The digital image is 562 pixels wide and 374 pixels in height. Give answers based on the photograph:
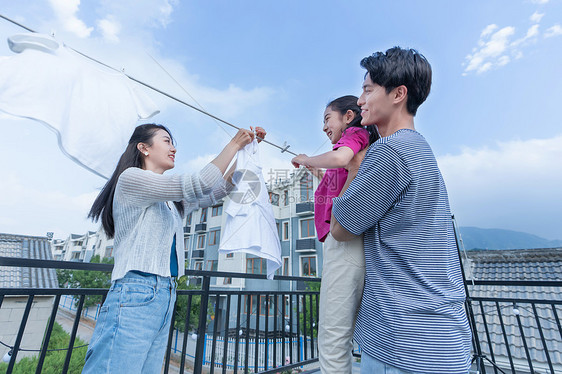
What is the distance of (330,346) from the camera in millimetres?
980

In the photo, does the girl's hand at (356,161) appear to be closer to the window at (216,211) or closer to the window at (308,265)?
the window at (308,265)

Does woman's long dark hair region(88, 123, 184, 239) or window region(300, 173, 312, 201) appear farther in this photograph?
window region(300, 173, 312, 201)

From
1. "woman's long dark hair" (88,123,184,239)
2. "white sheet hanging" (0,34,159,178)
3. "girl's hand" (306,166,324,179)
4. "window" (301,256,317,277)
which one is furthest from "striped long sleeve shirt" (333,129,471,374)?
"window" (301,256,317,277)

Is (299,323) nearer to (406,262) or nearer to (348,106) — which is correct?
(348,106)

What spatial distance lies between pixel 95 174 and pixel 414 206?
1448 millimetres

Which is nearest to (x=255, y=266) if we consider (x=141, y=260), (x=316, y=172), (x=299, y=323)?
(x=299, y=323)

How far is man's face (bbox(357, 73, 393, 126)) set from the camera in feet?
3.05

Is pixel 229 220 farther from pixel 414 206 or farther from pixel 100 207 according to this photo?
pixel 414 206

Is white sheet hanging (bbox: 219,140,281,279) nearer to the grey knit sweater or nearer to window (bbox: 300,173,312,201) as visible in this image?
the grey knit sweater

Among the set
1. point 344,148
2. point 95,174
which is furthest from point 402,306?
point 95,174

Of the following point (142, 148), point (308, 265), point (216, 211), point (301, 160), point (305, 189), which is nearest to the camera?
point (142, 148)

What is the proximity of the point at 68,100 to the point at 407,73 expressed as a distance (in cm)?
162

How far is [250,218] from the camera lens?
1684 mm

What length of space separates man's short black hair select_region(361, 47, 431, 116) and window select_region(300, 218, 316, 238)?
14.0m
